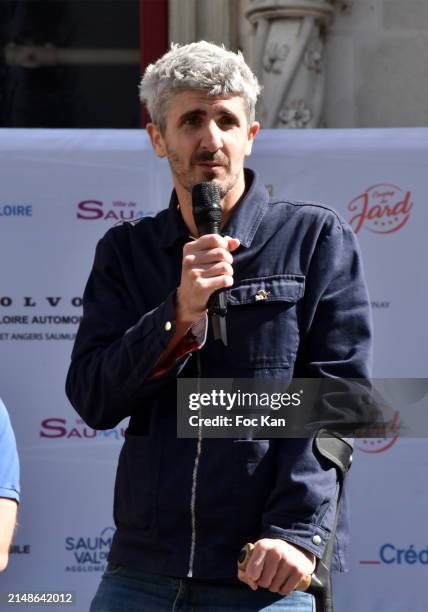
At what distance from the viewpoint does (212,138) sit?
2211mm

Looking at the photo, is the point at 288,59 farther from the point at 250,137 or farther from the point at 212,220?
the point at 212,220

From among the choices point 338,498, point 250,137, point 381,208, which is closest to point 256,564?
point 338,498

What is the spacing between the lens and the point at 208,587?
212 cm

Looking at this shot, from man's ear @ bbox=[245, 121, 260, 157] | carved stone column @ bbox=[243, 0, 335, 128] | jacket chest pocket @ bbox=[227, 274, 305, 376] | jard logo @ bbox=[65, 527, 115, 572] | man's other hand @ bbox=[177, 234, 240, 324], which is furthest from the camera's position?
carved stone column @ bbox=[243, 0, 335, 128]

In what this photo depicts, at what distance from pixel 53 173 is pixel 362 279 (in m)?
2.31

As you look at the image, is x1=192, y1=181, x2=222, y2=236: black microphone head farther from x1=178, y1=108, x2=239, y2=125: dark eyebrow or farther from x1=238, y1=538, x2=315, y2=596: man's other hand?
x1=238, y1=538, x2=315, y2=596: man's other hand

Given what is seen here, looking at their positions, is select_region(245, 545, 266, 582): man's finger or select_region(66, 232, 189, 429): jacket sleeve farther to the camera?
select_region(66, 232, 189, 429): jacket sleeve

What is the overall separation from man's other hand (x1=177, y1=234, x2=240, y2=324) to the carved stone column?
3677 millimetres

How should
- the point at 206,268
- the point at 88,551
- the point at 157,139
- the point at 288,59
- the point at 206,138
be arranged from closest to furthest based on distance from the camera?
the point at 206,268 < the point at 206,138 < the point at 157,139 < the point at 88,551 < the point at 288,59

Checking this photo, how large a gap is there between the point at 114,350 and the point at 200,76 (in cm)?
54

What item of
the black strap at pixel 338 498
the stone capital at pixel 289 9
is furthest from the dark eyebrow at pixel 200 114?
the stone capital at pixel 289 9

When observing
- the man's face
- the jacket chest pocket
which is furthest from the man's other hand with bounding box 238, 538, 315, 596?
the man's face

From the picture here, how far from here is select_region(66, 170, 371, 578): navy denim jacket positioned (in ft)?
6.94

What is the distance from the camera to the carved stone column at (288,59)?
5621 millimetres
